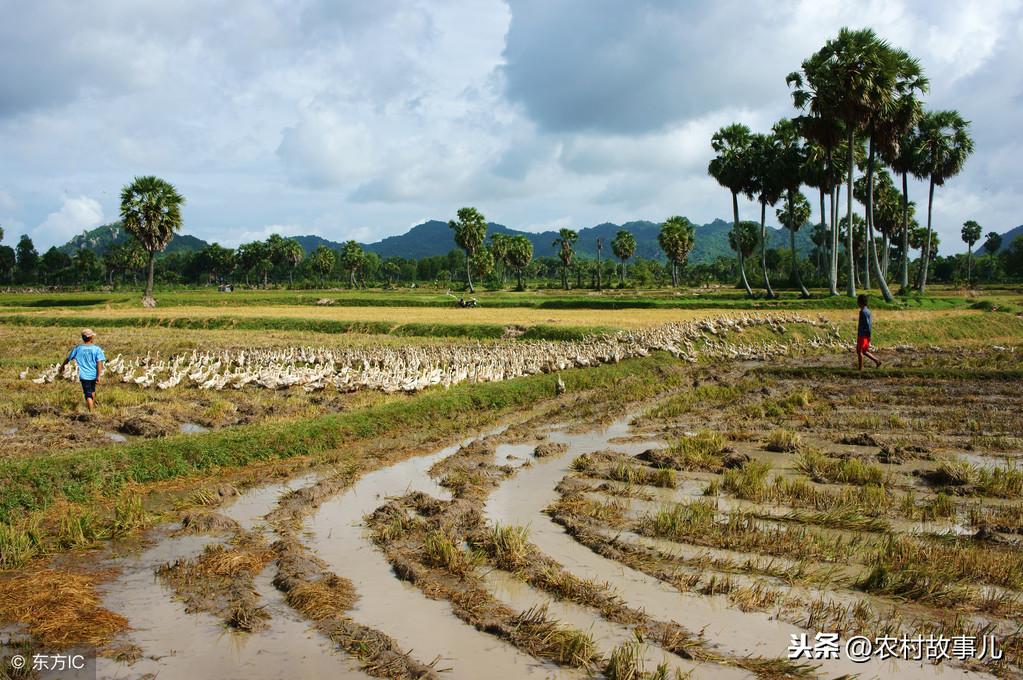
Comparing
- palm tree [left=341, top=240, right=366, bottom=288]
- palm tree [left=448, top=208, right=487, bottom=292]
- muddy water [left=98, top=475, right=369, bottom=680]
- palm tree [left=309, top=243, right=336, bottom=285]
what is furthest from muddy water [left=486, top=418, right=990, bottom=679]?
palm tree [left=309, top=243, right=336, bottom=285]

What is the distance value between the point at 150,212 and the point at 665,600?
62367 millimetres

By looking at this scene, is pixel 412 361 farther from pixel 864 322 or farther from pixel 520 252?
→ pixel 520 252

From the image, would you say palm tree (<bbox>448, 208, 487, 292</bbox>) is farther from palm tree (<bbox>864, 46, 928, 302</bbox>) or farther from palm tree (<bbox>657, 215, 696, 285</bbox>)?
palm tree (<bbox>864, 46, 928, 302</bbox>)

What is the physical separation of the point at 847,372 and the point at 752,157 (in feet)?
139

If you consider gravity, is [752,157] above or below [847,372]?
above

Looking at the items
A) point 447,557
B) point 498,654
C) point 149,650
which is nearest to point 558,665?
point 498,654

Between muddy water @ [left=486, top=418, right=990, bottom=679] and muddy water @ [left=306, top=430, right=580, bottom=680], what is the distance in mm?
1320

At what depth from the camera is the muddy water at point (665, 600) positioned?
5.01 meters

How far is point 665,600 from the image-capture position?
20.0 feet

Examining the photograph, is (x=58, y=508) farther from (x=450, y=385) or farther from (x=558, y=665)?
(x=450, y=385)

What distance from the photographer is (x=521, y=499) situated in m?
9.36

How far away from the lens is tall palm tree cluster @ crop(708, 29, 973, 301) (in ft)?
133

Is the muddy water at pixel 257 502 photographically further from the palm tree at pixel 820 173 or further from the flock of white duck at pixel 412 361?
the palm tree at pixel 820 173

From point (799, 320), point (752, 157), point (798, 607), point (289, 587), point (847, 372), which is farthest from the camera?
point (752, 157)
